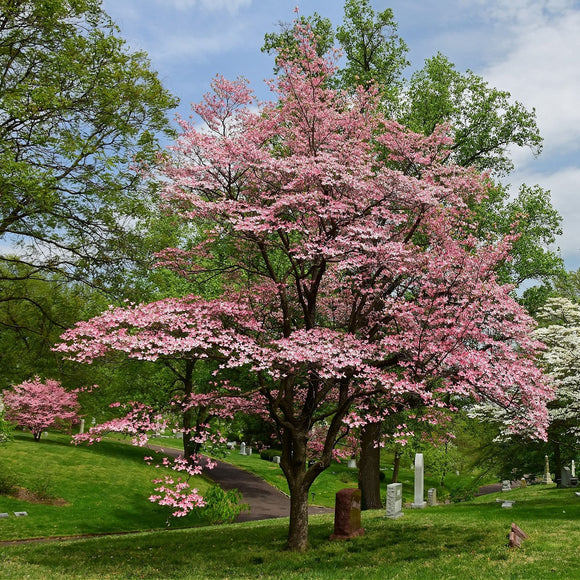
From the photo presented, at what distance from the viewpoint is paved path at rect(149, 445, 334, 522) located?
28.1 metres

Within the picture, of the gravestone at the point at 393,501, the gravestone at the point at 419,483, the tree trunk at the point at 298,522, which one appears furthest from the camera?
the gravestone at the point at 419,483

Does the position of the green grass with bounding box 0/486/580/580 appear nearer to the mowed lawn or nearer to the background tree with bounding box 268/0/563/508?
the mowed lawn

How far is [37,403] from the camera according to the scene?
104ft

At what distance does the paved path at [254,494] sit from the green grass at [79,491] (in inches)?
99.3

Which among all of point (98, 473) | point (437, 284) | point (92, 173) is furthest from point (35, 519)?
point (437, 284)

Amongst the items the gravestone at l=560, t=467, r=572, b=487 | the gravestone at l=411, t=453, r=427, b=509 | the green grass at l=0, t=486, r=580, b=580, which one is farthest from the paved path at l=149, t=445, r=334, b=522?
the gravestone at l=560, t=467, r=572, b=487

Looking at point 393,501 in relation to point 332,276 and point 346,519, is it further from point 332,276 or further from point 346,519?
point 332,276

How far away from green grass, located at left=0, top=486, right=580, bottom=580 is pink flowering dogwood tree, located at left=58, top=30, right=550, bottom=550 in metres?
1.63

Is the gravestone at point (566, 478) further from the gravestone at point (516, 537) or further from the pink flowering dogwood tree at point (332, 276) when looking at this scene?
the pink flowering dogwood tree at point (332, 276)

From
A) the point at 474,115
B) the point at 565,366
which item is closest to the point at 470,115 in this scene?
the point at 474,115

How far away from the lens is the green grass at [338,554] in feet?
37.8

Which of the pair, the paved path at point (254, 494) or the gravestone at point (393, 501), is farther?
the paved path at point (254, 494)

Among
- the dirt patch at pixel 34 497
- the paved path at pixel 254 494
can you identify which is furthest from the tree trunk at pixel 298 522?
the dirt patch at pixel 34 497

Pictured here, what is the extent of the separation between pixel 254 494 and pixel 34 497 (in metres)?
13.4
